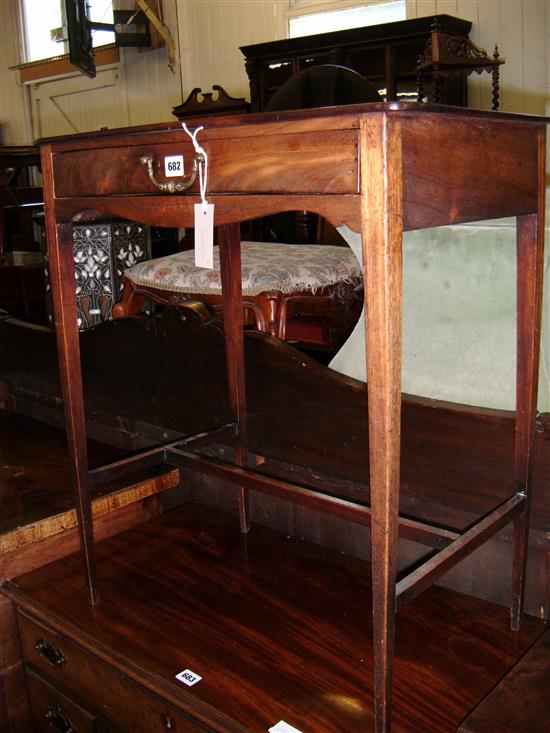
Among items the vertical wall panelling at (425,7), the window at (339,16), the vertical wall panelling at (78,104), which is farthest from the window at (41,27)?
the vertical wall panelling at (425,7)

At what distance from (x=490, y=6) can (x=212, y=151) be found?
3689 millimetres

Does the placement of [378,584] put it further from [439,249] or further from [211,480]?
[211,480]

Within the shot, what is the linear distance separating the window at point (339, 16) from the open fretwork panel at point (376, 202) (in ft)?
12.4

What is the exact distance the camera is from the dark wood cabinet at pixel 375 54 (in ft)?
13.2

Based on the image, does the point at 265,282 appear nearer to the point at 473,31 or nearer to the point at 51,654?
the point at 51,654

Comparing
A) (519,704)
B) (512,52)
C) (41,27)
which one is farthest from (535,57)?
(41,27)

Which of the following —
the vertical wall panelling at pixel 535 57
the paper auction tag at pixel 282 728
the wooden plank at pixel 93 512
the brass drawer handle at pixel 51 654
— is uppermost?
the vertical wall panelling at pixel 535 57

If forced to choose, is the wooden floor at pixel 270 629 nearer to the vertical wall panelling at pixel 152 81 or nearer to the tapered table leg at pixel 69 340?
the tapered table leg at pixel 69 340

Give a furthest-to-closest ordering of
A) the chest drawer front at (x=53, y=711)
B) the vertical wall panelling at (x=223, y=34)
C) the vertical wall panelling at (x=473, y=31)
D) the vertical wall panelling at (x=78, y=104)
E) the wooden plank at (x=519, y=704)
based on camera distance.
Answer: the vertical wall panelling at (x=78, y=104)
the vertical wall panelling at (x=223, y=34)
the vertical wall panelling at (x=473, y=31)
the chest drawer front at (x=53, y=711)
the wooden plank at (x=519, y=704)

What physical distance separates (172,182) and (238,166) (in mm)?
123

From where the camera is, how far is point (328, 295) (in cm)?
224

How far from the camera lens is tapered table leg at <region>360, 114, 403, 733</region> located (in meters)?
0.82

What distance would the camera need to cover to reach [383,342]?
857mm

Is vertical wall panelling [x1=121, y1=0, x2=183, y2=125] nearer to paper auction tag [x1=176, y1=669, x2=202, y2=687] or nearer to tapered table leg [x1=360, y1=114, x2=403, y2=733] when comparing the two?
paper auction tag [x1=176, y1=669, x2=202, y2=687]
